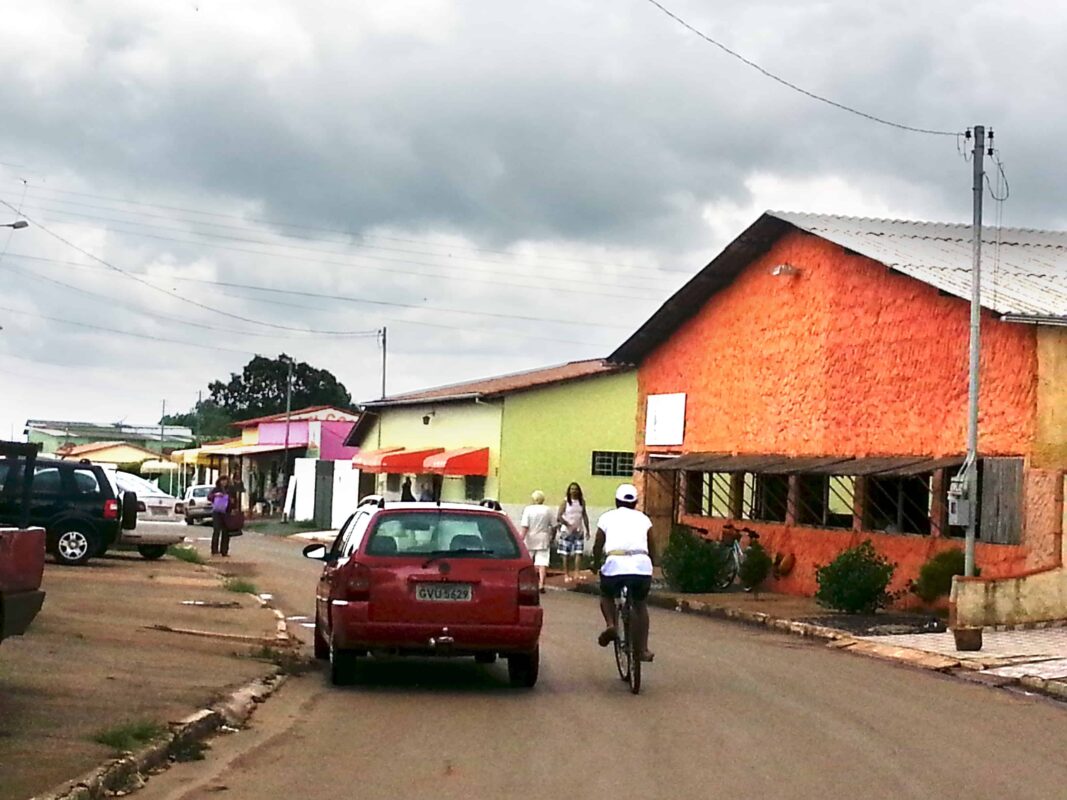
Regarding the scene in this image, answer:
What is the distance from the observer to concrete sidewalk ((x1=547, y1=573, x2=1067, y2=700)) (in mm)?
14992

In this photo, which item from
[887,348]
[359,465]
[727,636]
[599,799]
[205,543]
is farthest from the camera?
[359,465]

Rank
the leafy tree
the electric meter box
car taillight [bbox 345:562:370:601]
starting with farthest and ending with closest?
the leafy tree → the electric meter box → car taillight [bbox 345:562:370:601]

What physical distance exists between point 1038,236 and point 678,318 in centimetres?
689

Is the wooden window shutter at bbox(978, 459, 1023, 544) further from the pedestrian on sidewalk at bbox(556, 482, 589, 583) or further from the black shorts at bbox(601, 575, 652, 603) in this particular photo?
the black shorts at bbox(601, 575, 652, 603)

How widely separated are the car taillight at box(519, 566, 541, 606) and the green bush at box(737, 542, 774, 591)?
1387 centimetres

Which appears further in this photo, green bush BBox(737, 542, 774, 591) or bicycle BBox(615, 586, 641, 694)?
green bush BBox(737, 542, 774, 591)

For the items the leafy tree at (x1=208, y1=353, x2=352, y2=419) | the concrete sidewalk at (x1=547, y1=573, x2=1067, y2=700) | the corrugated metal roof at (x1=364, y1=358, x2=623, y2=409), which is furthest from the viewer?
the leafy tree at (x1=208, y1=353, x2=352, y2=419)

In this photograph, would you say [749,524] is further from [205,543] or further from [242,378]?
[242,378]

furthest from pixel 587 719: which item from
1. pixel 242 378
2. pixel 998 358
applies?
pixel 242 378

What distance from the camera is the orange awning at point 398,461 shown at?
43.7 m

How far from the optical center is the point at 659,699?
12492mm

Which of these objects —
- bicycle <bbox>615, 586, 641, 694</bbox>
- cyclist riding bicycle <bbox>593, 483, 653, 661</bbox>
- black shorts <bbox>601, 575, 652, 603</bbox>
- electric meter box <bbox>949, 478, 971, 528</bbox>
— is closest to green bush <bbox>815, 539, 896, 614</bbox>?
electric meter box <bbox>949, 478, 971, 528</bbox>

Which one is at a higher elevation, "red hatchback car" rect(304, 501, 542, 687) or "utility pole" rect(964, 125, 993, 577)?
"utility pole" rect(964, 125, 993, 577)

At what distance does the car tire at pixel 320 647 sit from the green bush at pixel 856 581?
8904mm
